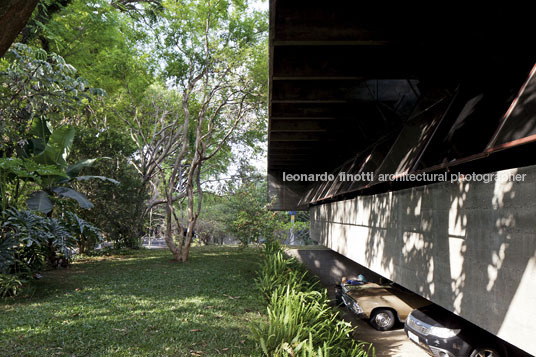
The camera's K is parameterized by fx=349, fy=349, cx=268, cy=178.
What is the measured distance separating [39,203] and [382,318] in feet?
32.5

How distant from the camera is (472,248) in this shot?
357 cm

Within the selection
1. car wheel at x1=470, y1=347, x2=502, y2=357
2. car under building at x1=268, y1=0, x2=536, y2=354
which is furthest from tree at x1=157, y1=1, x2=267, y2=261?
car wheel at x1=470, y1=347, x2=502, y2=357

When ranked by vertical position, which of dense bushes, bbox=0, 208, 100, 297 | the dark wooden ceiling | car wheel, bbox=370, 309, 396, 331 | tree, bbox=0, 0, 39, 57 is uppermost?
the dark wooden ceiling

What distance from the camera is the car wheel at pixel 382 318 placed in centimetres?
915

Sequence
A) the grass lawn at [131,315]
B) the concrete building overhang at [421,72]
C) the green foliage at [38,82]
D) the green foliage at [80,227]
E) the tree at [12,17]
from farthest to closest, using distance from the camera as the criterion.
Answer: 1. the green foliage at [80,227]
2. the green foliage at [38,82]
3. the grass lawn at [131,315]
4. the concrete building overhang at [421,72]
5. the tree at [12,17]

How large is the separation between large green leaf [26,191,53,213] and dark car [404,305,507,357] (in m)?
9.77

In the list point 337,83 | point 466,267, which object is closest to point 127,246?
point 337,83

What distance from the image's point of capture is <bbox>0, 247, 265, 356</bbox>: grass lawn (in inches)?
194

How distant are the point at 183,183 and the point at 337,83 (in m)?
21.4

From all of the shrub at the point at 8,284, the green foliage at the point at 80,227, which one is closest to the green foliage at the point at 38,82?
the green foliage at the point at 80,227

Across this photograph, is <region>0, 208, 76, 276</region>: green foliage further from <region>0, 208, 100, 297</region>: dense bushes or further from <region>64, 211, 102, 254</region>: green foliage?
<region>64, 211, 102, 254</region>: green foliage

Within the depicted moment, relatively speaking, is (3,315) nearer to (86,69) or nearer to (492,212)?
(492,212)

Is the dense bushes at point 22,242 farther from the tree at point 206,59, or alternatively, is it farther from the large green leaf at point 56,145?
the tree at point 206,59

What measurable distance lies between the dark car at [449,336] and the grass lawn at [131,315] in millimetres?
3210
